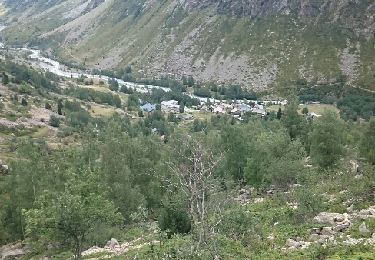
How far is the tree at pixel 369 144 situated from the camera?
6053 centimetres

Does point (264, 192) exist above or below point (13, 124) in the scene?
above

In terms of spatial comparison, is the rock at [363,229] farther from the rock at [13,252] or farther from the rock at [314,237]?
the rock at [13,252]

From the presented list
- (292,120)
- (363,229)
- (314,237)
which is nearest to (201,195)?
(314,237)

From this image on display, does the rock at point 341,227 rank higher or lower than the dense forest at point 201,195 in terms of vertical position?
higher

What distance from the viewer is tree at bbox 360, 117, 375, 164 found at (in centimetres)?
6053

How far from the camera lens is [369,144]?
65.4 meters

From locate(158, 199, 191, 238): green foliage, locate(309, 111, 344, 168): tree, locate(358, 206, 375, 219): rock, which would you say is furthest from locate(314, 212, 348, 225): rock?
locate(309, 111, 344, 168): tree

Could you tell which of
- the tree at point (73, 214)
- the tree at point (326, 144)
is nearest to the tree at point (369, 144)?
the tree at point (326, 144)

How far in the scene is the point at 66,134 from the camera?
185500 millimetres

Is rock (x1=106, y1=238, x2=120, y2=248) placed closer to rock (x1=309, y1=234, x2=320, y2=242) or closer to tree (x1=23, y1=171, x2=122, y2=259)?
tree (x1=23, y1=171, x2=122, y2=259)

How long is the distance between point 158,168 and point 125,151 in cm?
→ 607

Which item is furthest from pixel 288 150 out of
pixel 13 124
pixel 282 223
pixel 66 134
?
pixel 13 124

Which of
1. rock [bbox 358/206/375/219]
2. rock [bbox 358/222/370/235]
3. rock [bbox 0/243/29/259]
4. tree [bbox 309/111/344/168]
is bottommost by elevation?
rock [bbox 0/243/29/259]

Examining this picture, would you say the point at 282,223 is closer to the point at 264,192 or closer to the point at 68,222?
the point at 68,222
